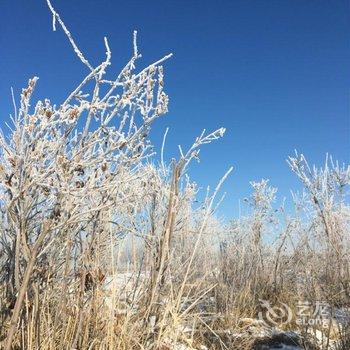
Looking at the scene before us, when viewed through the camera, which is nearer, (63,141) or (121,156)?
(63,141)

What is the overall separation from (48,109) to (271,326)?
483 centimetres

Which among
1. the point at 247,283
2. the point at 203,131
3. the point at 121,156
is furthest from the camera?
the point at 247,283

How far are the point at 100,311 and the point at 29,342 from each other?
0.65 m

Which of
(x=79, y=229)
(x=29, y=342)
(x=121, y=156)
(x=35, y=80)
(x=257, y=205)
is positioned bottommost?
(x=29, y=342)

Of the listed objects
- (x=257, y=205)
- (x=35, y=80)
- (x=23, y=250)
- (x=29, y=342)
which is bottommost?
(x=29, y=342)

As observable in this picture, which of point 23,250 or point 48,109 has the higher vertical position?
point 48,109

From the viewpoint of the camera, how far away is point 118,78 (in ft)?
8.95

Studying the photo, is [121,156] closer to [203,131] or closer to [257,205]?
[203,131]

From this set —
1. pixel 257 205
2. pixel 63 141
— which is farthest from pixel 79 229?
pixel 257 205

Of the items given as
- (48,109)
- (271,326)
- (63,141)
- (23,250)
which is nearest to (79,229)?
(23,250)

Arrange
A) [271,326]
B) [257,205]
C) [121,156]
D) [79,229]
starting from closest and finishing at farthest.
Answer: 1. [121,156]
2. [79,229]
3. [271,326]
4. [257,205]

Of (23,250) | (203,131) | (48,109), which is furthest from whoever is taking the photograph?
(203,131)

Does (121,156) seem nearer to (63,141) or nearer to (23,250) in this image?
(63,141)

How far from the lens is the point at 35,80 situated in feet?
8.26
